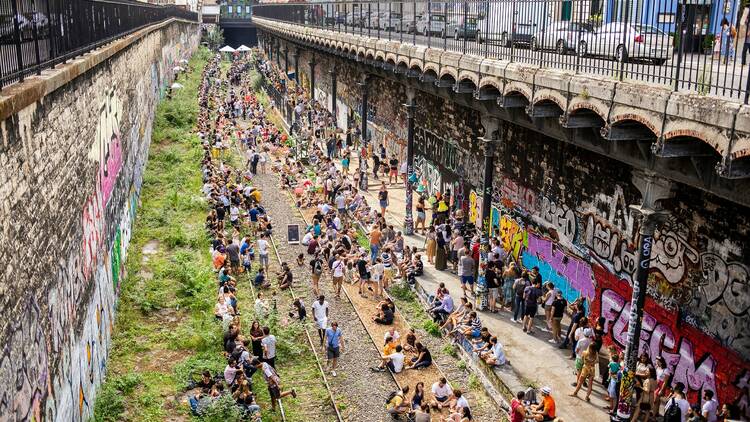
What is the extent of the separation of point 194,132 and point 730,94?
33034mm

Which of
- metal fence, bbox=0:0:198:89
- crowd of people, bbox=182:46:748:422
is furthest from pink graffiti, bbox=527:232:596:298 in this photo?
metal fence, bbox=0:0:198:89

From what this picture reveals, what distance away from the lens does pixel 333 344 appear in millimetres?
15320

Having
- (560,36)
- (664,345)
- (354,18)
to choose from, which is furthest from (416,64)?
(354,18)

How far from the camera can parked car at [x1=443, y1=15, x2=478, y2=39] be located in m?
18.0

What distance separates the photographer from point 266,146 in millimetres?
35812

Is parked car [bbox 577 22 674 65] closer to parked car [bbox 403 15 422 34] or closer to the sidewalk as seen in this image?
the sidewalk

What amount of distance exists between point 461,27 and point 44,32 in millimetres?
10901

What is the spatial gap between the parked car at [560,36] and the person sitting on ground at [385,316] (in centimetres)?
706

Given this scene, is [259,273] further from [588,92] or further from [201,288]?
[588,92]

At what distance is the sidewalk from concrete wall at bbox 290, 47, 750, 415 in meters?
1.21

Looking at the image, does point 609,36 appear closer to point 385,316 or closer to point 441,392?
point 441,392

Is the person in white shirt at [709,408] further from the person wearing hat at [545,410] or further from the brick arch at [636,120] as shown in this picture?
the brick arch at [636,120]

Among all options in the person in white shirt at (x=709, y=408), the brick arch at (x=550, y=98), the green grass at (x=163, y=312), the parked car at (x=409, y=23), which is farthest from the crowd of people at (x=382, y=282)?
the parked car at (x=409, y=23)

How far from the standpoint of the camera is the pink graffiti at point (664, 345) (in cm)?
1203
